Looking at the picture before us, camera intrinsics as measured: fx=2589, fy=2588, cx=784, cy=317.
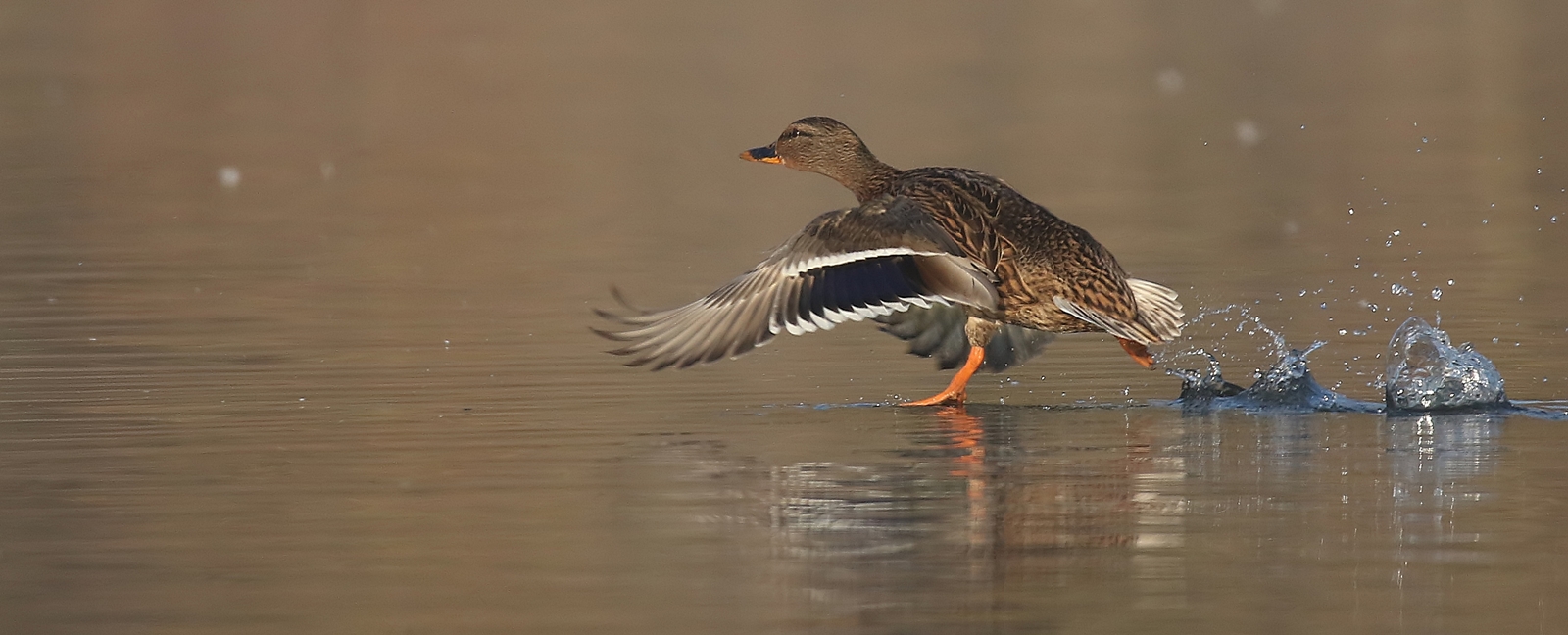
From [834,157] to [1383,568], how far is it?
4.78 meters

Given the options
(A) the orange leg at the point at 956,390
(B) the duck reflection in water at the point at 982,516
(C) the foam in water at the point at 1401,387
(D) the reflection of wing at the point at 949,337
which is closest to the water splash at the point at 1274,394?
(C) the foam in water at the point at 1401,387

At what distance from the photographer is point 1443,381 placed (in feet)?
28.2

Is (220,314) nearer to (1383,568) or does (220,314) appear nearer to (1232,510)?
(1232,510)

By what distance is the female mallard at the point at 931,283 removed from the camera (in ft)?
29.0

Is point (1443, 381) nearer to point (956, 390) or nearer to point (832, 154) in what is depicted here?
point (956, 390)

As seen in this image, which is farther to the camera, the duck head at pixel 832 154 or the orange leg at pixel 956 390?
the duck head at pixel 832 154

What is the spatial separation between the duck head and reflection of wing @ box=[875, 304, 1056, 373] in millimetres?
543

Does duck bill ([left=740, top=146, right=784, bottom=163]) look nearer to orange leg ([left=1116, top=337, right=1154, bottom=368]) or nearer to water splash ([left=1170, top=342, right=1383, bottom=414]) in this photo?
orange leg ([left=1116, top=337, right=1154, bottom=368])

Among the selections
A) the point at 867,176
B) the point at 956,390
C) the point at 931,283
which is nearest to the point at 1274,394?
the point at 956,390

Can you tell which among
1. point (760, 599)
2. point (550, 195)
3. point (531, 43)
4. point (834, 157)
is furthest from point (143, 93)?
point (760, 599)

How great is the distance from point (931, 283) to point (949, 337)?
124 centimetres

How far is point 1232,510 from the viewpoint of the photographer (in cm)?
682

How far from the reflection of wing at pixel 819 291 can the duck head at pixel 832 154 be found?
4.32 feet

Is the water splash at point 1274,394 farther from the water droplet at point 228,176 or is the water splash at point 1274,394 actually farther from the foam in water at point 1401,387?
the water droplet at point 228,176
